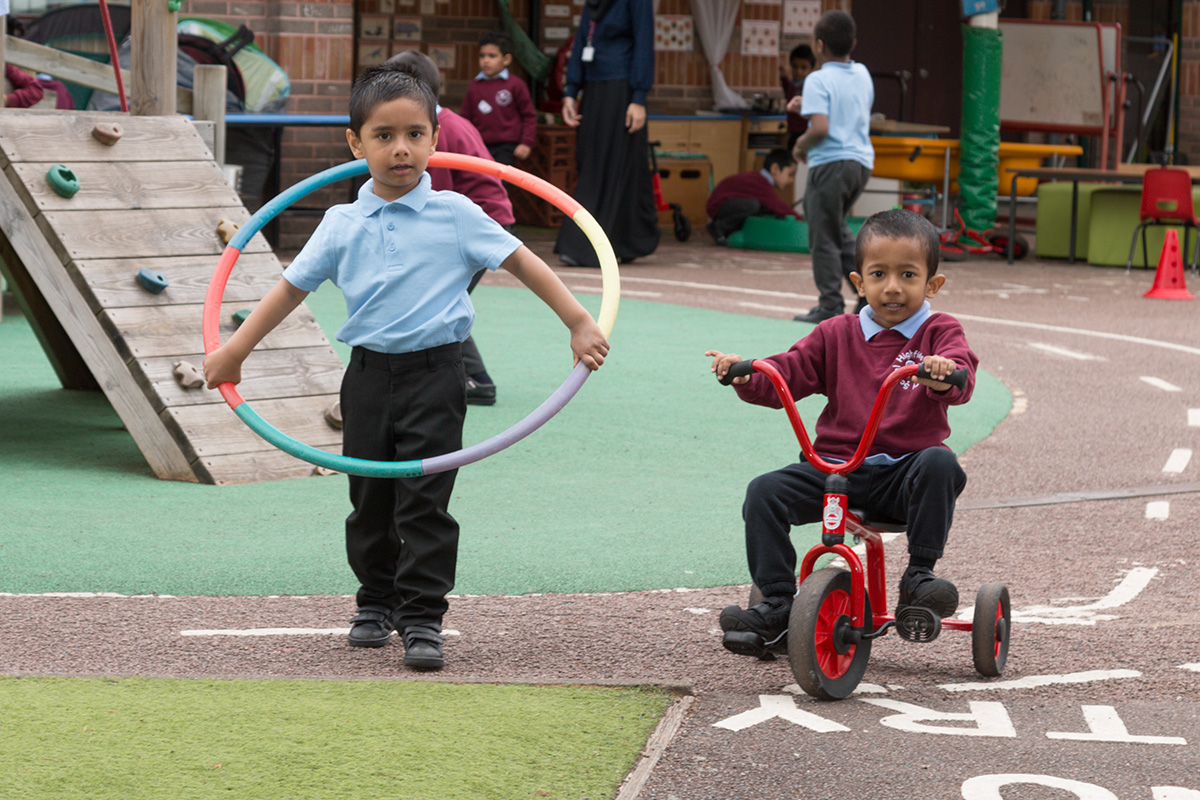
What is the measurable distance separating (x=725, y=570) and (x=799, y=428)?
1.28 m

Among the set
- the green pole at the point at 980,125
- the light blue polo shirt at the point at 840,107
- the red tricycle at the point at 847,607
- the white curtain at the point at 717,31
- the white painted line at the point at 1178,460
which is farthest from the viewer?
the white curtain at the point at 717,31

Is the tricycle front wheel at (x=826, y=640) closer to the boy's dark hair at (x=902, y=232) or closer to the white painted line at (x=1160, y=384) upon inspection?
the boy's dark hair at (x=902, y=232)

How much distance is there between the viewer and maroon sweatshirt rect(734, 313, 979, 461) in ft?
12.8

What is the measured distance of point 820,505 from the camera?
155 inches

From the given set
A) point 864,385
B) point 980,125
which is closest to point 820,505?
point 864,385

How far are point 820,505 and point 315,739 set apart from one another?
1377mm

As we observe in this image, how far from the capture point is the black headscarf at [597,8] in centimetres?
1322

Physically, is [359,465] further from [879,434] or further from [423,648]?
[879,434]

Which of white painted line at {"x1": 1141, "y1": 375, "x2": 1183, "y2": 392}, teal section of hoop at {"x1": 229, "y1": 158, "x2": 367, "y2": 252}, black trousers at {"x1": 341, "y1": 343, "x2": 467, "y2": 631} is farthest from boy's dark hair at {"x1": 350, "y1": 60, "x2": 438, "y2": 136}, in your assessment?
white painted line at {"x1": 1141, "y1": 375, "x2": 1183, "y2": 392}

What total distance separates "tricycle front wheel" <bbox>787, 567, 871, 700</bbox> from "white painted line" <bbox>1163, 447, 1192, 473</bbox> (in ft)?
11.0

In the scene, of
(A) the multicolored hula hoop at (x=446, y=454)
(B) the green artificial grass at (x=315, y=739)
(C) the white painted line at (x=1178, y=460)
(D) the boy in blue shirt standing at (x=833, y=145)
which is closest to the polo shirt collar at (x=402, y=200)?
(A) the multicolored hula hoop at (x=446, y=454)

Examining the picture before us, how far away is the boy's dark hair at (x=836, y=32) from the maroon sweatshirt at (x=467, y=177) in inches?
147

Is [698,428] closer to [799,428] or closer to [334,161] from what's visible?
[799,428]

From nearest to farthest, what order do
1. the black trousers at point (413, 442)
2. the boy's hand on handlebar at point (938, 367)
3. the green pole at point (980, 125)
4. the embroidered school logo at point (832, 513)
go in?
the boy's hand on handlebar at point (938, 367) < the embroidered school logo at point (832, 513) < the black trousers at point (413, 442) < the green pole at point (980, 125)
